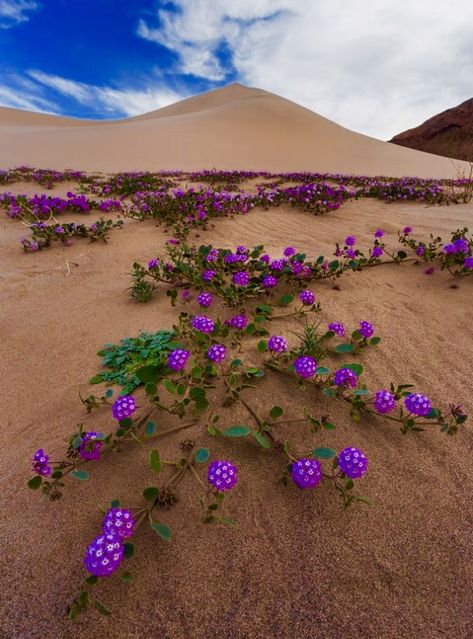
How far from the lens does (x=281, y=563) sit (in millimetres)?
1508

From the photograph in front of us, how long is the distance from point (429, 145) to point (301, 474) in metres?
44.9

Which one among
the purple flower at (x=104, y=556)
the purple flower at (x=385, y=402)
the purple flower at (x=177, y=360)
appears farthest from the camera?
the purple flower at (x=177, y=360)

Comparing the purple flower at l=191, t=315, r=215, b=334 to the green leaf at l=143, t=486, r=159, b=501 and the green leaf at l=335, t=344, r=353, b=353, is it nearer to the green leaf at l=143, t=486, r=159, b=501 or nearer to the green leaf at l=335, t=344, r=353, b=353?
the green leaf at l=335, t=344, r=353, b=353

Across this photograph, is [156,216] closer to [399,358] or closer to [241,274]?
[241,274]

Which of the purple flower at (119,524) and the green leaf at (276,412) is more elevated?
the green leaf at (276,412)

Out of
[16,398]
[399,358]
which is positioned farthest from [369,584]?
[16,398]

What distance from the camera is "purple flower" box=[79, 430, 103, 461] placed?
188 centimetres

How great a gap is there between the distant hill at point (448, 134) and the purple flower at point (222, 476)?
39.8m

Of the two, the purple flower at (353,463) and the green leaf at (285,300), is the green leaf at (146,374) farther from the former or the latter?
the green leaf at (285,300)

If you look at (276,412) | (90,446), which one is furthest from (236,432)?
(90,446)

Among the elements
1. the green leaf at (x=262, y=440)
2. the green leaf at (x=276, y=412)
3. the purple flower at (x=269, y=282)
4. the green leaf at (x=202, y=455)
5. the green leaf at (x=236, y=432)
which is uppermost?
the purple flower at (x=269, y=282)

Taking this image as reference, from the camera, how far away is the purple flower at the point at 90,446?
1.88m

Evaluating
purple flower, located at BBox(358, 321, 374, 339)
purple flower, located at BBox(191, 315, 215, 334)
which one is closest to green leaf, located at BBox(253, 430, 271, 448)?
purple flower, located at BBox(191, 315, 215, 334)

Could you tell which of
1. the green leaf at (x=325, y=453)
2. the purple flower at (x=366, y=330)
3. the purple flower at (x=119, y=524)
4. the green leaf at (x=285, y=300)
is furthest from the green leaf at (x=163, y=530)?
the green leaf at (x=285, y=300)
